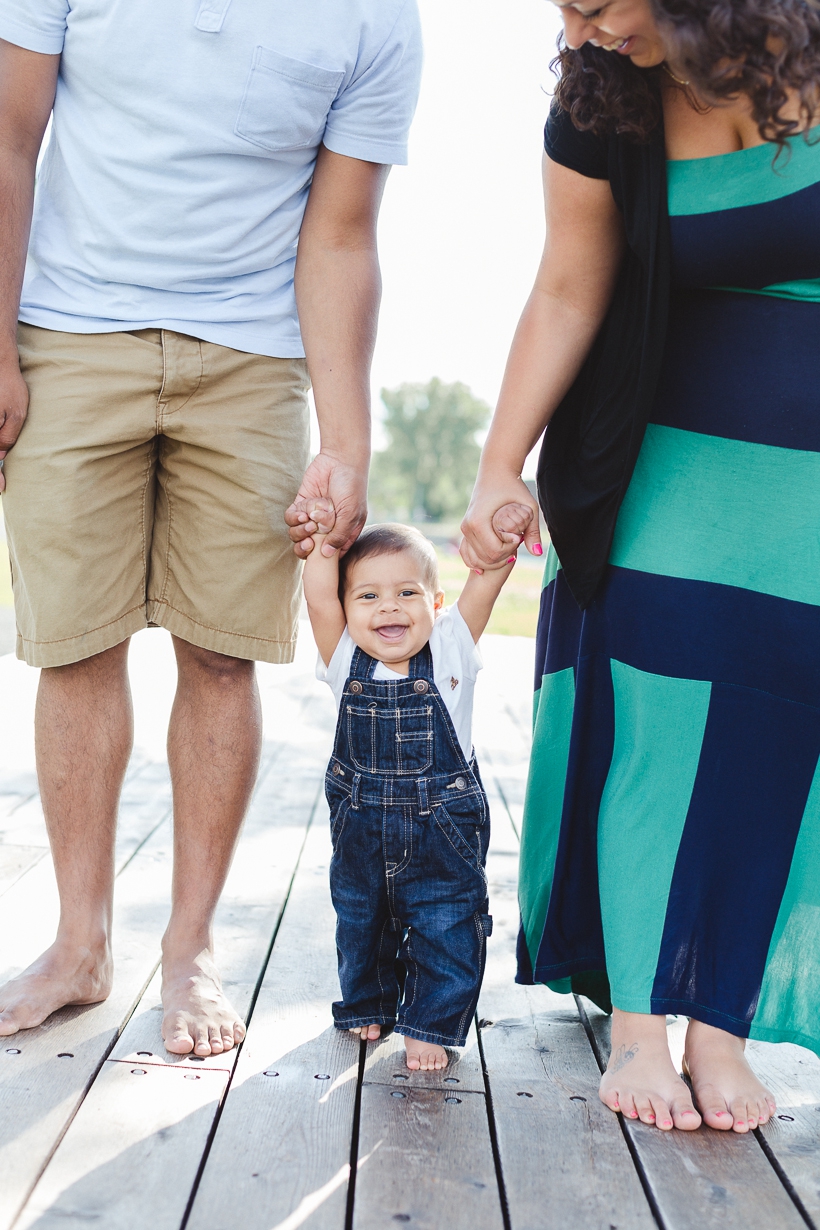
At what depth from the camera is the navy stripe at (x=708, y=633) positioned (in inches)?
60.1

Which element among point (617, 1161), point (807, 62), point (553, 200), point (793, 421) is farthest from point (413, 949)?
point (807, 62)

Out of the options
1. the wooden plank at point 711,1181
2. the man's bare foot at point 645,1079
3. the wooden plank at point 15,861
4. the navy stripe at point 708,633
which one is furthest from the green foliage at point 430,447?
the wooden plank at point 711,1181

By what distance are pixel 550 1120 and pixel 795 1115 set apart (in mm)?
347

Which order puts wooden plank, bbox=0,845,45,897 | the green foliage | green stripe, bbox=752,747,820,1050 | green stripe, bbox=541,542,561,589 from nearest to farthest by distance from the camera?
1. green stripe, bbox=752,747,820,1050
2. green stripe, bbox=541,542,561,589
3. wooden plank, bbox=0,845,45,897
4. the green foliage

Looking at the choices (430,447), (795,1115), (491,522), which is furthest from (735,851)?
(430,447)

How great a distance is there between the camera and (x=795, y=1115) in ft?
5.09

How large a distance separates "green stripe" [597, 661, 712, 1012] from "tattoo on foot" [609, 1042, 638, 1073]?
52mm

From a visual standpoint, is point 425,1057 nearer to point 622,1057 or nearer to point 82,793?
point 622,1057

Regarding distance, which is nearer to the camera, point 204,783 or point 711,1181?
point 711,1181

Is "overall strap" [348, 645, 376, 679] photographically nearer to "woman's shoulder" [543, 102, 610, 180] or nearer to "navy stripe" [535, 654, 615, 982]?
"navy stripe" [535, 654, 615, 982]

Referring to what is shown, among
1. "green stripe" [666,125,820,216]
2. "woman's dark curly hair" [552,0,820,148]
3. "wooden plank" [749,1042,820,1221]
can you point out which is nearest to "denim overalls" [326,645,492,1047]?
"wooden plank" [749,1042,820,1221]

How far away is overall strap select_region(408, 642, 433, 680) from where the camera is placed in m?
1.67

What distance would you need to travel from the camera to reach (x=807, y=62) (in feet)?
4.00

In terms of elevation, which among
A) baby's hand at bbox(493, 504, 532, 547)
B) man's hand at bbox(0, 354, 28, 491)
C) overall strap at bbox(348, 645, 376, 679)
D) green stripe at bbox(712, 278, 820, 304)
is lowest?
overall strap at bbox(348, 645, 376, 679)
